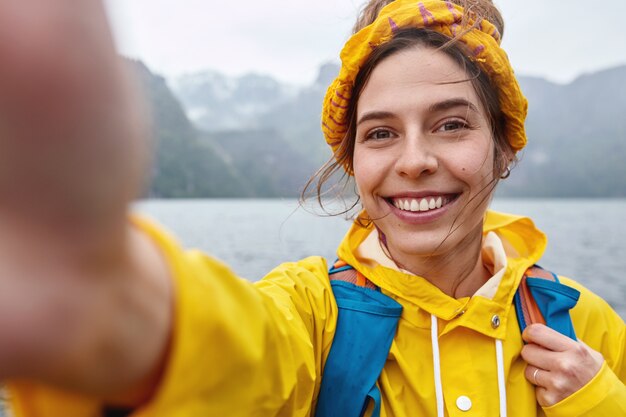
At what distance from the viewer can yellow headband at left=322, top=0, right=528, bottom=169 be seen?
229 centimetres

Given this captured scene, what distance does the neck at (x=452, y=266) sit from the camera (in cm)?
243

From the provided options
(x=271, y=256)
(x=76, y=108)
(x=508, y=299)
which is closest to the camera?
(x=76, y=108)

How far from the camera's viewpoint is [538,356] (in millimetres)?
2164

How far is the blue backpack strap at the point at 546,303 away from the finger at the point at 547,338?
0.21ft

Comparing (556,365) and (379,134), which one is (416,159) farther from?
(556,365)

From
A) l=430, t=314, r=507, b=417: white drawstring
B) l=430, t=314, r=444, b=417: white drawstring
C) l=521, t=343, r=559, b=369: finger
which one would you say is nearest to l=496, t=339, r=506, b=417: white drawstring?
l=430, t=314, r=507, b=417: white drawstring

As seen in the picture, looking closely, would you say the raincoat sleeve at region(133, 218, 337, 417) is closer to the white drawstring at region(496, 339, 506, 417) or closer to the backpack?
the backpack

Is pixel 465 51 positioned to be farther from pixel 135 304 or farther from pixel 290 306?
pixel 135 304

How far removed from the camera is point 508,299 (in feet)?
7.68

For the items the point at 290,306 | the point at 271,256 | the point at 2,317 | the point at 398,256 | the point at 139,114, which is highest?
the point at 139,114

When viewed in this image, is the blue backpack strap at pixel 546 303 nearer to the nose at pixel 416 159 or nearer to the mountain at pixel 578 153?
the nose at pixel 416 159

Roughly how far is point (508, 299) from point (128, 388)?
6.59 ft

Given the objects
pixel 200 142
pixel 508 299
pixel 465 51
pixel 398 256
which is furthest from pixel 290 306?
pixel 200 142

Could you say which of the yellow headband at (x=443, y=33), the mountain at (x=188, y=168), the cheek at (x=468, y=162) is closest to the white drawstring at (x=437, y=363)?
the cheek at (x=468, y=162)
